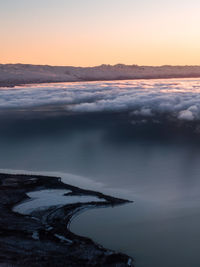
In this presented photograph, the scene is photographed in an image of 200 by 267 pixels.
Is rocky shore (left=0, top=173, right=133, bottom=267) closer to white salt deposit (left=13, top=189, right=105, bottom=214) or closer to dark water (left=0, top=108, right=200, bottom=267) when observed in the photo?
white salt deposit (left=13, top=189, right=105, bottom=214)

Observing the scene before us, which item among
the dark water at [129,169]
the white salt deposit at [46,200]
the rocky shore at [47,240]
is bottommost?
the dark water at [129,169]

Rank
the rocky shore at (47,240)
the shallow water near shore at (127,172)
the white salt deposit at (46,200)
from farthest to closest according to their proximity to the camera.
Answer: the white salt deposit at (46,200) < the shallow water near shore at (127,172) < the rocky shore at (47,240)

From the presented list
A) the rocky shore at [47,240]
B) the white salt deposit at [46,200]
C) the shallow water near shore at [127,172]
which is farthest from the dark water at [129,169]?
the white salt deposit at [46,200]

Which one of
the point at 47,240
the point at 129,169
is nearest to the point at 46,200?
the point at 47,240

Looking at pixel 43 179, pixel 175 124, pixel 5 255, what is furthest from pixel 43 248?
pixel 175 124

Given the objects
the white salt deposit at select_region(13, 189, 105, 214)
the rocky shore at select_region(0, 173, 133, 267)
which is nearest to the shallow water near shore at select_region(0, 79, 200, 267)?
the rocky shore at select_region(0, 173, 133, 267)

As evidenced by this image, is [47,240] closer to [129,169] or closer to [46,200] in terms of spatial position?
[46,200]

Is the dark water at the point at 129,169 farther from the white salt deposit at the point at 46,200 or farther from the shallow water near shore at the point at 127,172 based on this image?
the white salt deposit at the point at 46,200
